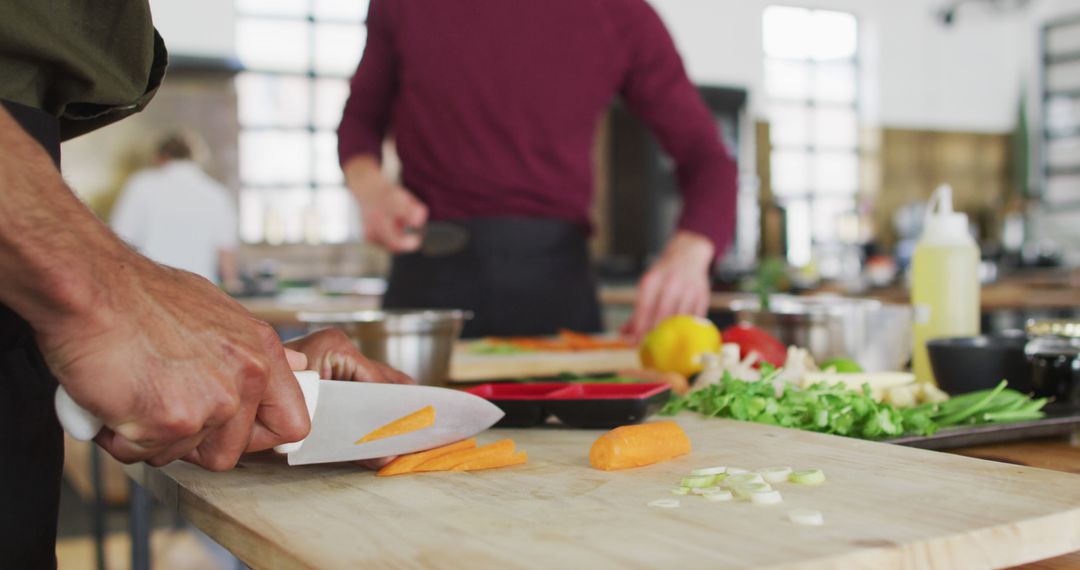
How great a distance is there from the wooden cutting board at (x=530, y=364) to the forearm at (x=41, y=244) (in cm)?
107

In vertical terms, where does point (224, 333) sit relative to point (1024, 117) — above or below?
below

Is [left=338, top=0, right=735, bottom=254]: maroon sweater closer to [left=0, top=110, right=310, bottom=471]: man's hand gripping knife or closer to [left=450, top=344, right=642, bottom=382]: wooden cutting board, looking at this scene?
[left=450, top=344, right=642, bottom=382]: wooden cutting board

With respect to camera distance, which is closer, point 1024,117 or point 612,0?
point 612,0

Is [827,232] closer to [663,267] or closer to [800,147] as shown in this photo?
[800,147]

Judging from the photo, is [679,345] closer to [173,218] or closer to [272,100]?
[173,218]

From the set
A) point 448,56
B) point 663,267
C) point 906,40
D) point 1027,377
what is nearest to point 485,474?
point 1027,377

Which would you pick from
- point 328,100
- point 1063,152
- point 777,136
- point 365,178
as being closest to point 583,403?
point 365,178

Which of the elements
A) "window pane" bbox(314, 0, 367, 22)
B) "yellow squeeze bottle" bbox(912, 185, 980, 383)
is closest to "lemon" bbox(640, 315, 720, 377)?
"yellow squeeze bottle" bbox(912, 185, 980, 383)

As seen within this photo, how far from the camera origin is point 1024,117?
13.1m

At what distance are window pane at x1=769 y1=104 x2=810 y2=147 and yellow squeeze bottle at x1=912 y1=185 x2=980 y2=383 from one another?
10.6 metres

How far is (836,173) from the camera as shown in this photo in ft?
41.3

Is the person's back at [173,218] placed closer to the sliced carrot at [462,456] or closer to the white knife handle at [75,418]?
the sliced carrot at [462,456]

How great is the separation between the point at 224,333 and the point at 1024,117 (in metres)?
14.1

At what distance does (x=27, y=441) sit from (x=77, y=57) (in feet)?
1.08
